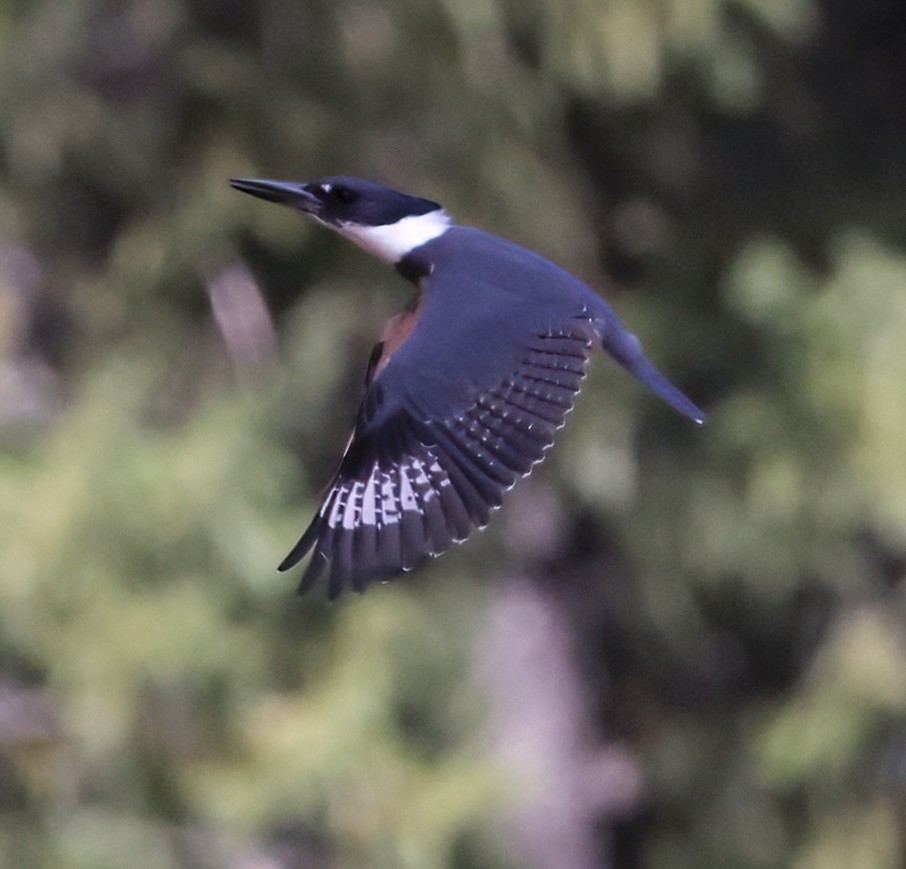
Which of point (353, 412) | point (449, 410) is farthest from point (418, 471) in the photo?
point (353, 412)

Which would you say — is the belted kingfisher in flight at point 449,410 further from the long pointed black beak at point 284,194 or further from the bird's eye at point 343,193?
the bird's eye at point 343,193

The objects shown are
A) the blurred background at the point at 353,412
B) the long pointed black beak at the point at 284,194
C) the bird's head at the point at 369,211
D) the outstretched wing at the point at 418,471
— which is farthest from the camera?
the blurred background at the point at 353,412

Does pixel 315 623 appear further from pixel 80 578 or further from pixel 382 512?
pixel 382 512

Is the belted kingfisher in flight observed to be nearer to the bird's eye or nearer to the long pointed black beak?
the long pointed black beak

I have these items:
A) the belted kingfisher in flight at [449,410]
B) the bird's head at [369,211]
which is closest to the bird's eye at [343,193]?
the bird's head at [369,211]

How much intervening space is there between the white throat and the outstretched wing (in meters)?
0.38

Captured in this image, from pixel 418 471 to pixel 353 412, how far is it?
2.60m

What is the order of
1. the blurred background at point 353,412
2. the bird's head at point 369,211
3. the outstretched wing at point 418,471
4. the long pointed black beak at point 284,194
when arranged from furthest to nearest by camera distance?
the blurred background at point 353,412 < the bird's head at point 369,211 < the long pointed black beak at point 284,194 < the outstretched wing at point 418,471

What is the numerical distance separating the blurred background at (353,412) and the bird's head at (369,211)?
1703 mm

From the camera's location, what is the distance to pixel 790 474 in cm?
523

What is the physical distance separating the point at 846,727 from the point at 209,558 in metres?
1.97

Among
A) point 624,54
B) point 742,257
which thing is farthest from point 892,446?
point 624,54

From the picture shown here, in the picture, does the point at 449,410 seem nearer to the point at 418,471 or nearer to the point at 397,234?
the point at 418,471

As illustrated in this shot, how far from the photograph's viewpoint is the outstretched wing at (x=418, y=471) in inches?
93.4
